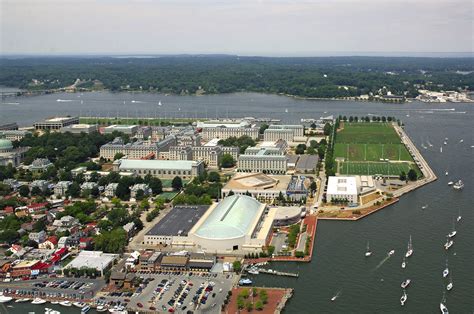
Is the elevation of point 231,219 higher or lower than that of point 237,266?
higher

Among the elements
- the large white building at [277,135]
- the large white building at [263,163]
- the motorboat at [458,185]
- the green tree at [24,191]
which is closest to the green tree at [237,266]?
the green tree at [24,191]

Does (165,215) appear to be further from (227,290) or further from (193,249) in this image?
(227,290)

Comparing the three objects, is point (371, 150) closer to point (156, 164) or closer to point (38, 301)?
point (156, 164)

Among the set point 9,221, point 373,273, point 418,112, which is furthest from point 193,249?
point 418,112

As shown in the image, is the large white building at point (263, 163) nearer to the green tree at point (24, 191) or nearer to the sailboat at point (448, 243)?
the green tree at point (24, 191)

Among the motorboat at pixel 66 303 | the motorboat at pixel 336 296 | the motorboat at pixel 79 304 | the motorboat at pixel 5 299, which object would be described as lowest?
the motorboat at pixel 5 299

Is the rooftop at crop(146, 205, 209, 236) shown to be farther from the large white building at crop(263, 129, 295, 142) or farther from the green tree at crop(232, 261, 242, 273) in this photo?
the large white building at crop(263, 129, 295, 142)

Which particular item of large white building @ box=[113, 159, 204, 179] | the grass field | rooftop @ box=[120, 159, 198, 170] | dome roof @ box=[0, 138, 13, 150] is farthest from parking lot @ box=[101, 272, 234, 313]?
dome roof @ box=[0, 138, 13, 150]

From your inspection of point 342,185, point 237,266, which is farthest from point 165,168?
point 237,266
